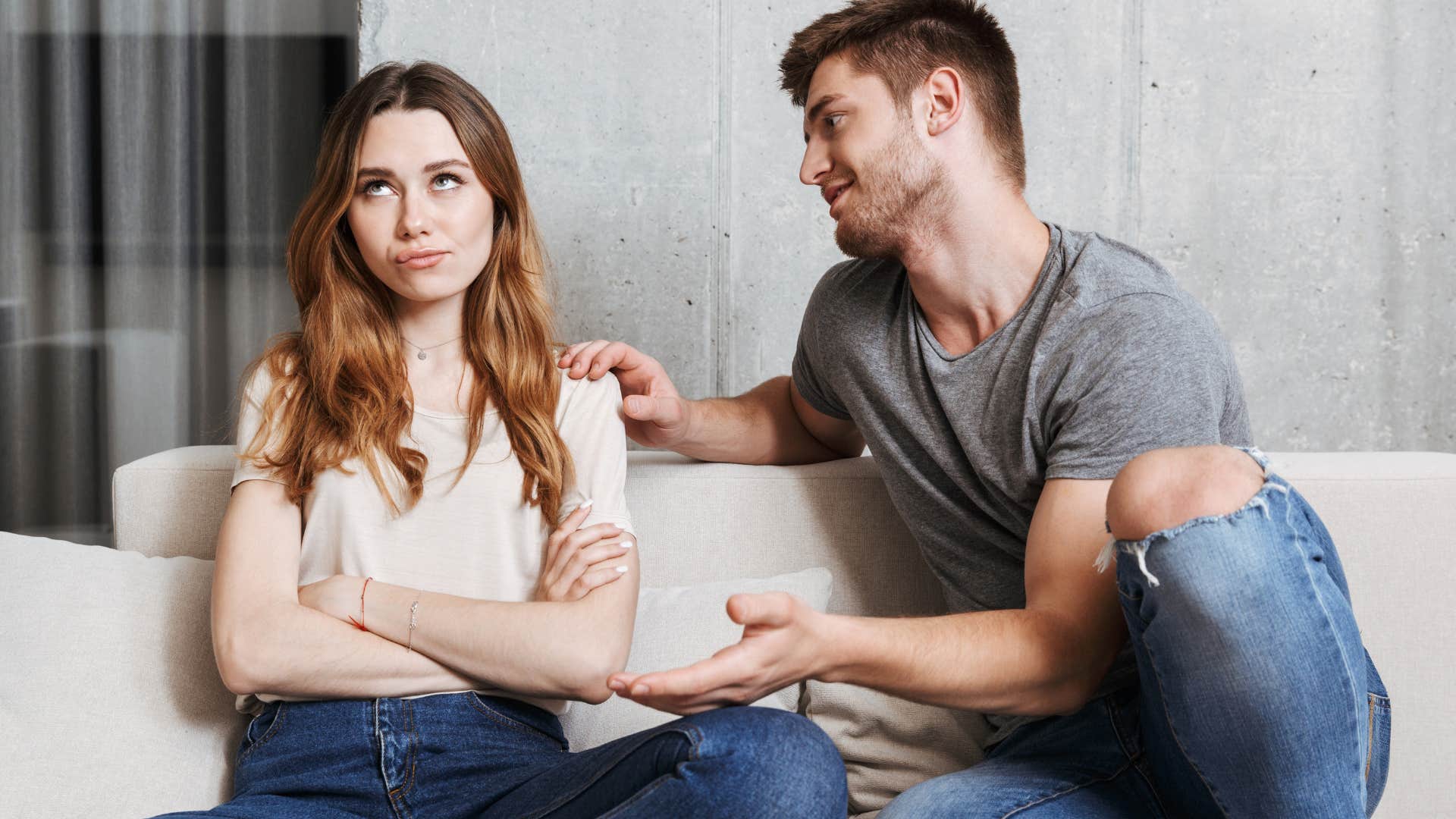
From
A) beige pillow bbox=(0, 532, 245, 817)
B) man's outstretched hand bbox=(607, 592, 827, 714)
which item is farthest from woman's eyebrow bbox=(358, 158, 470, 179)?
man's outstretched hand bbox=(607, 592, 827, 714)

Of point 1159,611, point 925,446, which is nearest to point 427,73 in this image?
point 925,446

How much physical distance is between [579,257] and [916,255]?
2.78 feet

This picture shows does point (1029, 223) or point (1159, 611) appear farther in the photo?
point (1029, 223)

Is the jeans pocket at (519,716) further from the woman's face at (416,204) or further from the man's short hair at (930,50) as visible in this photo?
the man's short hair at (930,50)

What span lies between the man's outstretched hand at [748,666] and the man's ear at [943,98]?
73 cm

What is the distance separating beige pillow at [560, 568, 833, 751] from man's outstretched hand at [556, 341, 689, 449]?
0.71 feet

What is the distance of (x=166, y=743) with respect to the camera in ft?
4.17

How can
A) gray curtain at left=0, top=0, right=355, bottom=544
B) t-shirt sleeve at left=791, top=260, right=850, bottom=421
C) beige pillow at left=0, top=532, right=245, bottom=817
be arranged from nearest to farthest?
beige pillow at left=0, top=532, right=245, bottom=817, t-shirt sleeve at left=791, top=260, right=850, bottom=421, gray curtain at left=0, top=0, right=355, bottom=544

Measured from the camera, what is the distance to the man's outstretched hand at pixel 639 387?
1438 millimetres

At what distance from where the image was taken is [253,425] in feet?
4.31

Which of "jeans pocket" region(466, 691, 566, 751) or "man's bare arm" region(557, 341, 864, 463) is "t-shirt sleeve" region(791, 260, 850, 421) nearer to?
"man's bare arm" region(557, 341, 864, 463)

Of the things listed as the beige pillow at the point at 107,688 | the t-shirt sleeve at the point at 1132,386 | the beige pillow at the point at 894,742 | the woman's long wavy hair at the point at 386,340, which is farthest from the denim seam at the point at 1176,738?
the beige pillow at the point at 107,688

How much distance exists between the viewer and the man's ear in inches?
55.4

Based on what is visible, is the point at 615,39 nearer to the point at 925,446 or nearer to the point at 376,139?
the point at 376,139
